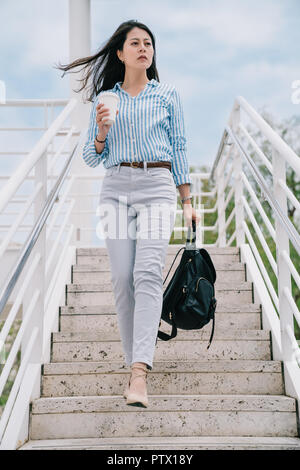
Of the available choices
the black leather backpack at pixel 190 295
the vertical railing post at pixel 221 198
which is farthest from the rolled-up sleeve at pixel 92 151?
the vertical railing post at pixel 221 198

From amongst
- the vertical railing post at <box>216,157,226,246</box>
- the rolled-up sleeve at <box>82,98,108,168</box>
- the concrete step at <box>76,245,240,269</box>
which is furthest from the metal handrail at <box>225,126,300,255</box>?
the vertical railing post at <box>216,157,226,246</box>

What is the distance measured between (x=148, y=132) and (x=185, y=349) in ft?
3.42

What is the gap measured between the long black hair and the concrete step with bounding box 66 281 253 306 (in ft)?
3.73

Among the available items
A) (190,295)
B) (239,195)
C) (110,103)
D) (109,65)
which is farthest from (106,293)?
(110,103)

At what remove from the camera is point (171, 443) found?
1848 millimetres

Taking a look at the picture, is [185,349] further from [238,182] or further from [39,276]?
[238,182]

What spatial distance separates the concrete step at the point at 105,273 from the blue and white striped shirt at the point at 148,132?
1.27 meters

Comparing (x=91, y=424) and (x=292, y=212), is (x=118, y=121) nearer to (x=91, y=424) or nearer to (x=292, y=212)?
(x=91, y=424)

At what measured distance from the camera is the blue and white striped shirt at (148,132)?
2.07 metres

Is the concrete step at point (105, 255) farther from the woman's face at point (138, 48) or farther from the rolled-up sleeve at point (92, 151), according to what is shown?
the woman's face at point (138, 48)

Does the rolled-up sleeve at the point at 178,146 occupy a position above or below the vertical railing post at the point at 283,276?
above

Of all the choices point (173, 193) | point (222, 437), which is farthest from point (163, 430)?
point (173, 193)

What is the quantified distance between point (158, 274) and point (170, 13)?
16040mm

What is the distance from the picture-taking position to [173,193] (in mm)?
2096
